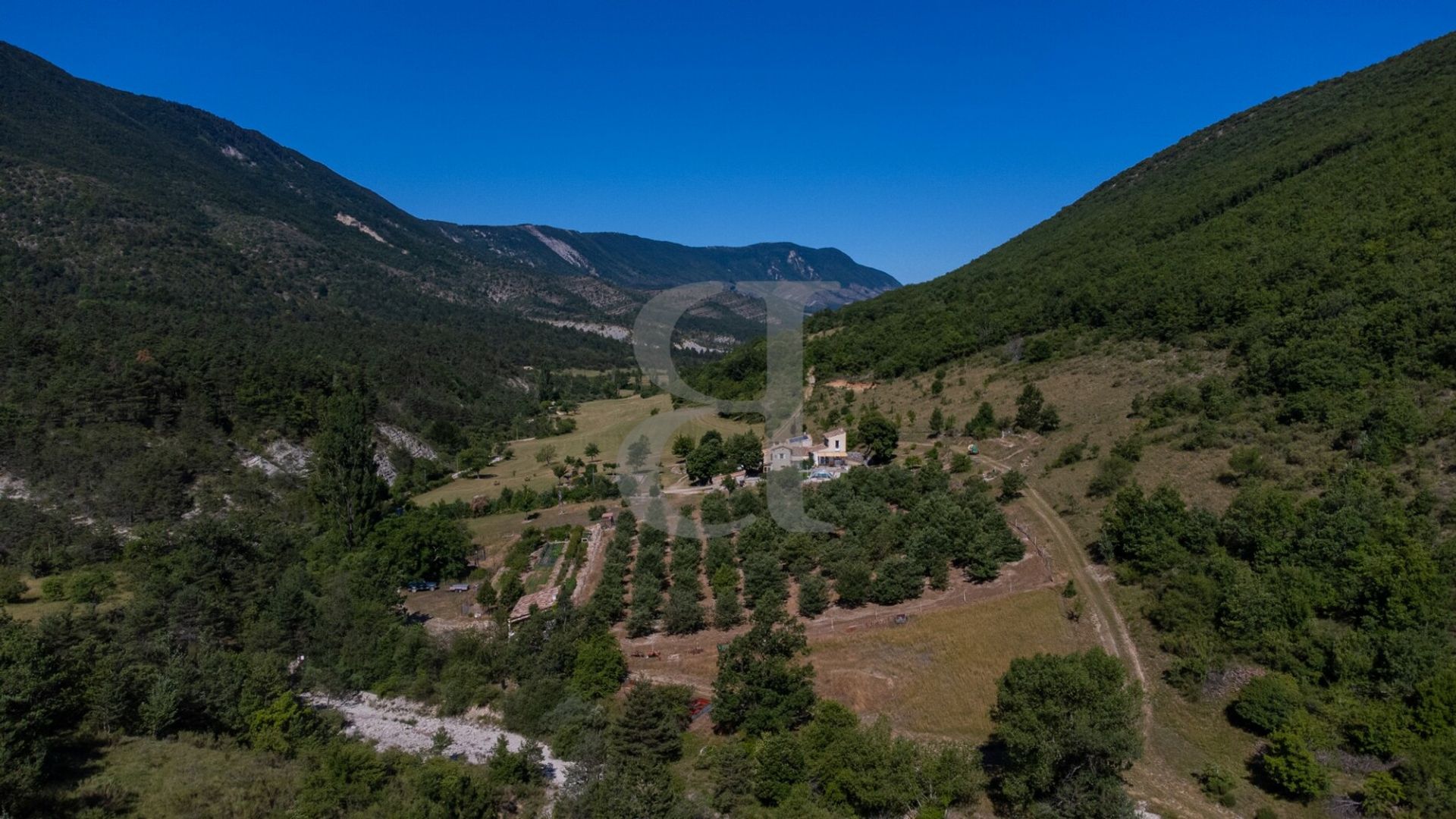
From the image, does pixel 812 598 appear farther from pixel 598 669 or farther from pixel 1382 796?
pixel 1382 796

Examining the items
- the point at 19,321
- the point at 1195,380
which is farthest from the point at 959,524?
the point at 19,321

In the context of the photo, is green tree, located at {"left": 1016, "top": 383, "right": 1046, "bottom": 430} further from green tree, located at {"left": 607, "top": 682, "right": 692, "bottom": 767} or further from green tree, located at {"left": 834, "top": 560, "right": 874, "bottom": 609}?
green tree, located at {"left": 607, "top": 682, "right": 692, "bottom": 767}

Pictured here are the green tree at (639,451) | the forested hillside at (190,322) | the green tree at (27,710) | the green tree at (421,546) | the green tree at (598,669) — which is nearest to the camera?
the green tree at (27,710)

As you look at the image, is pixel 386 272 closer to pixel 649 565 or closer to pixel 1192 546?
pixel 649 565

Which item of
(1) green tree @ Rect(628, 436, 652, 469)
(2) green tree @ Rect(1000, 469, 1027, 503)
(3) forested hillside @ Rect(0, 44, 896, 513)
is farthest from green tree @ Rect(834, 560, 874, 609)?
(3) forested hillside @ Rect(0, 44, 896, 513)

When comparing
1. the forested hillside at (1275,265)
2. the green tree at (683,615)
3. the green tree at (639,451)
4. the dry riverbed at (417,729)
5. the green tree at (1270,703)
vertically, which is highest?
the forested hillside at (1275,265)

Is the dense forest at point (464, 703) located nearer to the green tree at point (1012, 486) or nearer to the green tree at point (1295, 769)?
the green tree at point (1295, 769)

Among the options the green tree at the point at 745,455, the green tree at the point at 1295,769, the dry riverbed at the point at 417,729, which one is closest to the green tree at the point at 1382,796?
the green tree at the point at 1295,769
